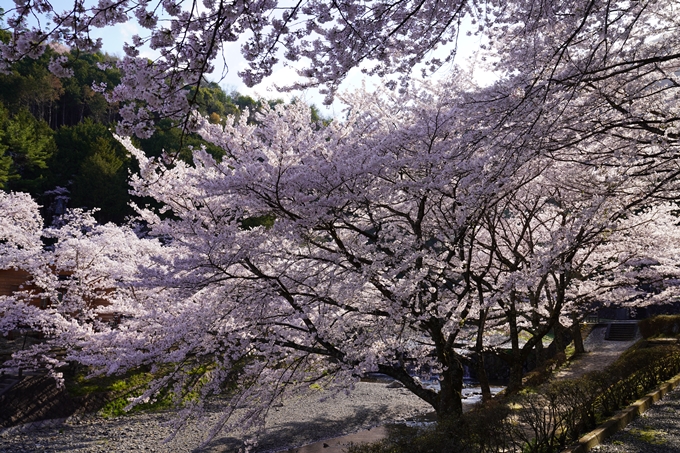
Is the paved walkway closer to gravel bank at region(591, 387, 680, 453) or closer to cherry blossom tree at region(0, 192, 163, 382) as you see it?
gravel bank at region(591, 387, 680, 453)

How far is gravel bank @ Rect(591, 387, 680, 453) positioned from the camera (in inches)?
225

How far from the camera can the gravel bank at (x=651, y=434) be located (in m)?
5.71

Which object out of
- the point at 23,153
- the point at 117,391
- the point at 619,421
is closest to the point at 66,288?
the point at 117,391

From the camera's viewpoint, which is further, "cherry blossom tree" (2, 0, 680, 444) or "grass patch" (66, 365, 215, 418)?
"grass patch" (66, 365, 215, 418)

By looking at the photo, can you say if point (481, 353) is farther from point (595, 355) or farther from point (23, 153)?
point (23, 153)

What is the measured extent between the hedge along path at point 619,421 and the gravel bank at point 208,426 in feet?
21.3

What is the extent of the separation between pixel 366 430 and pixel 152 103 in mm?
10736

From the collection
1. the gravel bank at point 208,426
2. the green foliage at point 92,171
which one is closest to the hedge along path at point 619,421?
the gravel bank at point 208,426

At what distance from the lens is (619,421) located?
6.58 meters

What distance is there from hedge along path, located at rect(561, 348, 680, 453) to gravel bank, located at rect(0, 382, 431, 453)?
6.50 m

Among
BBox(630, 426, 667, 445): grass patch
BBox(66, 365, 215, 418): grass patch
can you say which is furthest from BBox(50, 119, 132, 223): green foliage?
BBox(630, 426, 667, 445): grass patch

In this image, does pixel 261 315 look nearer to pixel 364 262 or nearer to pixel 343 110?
pixel 364 262

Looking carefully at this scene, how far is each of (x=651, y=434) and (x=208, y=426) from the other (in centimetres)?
976

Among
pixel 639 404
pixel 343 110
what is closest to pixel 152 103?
pixel 343 110
